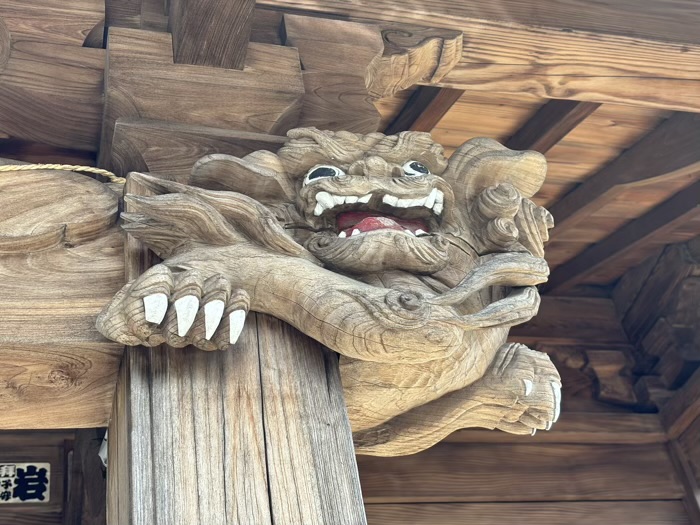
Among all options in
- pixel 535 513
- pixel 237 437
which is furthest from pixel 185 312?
pixel 535 513

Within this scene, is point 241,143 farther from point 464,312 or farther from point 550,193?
point 550,193

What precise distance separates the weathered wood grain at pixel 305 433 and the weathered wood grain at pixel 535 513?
5.08ft

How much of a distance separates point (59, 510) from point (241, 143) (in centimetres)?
134

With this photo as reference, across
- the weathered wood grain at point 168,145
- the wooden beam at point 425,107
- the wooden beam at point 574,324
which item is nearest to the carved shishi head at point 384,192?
the weathered wood grain at point 168,145

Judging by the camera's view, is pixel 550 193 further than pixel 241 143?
Yes

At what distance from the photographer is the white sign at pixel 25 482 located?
2.42 m

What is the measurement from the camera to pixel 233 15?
180 cm

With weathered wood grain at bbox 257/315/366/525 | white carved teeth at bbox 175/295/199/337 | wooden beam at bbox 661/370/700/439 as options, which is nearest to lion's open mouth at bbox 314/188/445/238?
weathered wood grain at bbox 257/315/366/525

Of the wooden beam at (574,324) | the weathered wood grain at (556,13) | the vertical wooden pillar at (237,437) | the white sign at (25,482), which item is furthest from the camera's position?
the wooden beam at (574,324)

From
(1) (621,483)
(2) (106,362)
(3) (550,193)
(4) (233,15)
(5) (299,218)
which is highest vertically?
(4) (233,15)

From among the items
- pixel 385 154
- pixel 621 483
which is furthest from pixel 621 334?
pixel 385 154

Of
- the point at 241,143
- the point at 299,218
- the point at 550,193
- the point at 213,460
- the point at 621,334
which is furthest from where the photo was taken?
the point at 621,334

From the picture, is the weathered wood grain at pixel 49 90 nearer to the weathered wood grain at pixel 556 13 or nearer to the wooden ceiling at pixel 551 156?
the wooden ceiling at pixel 551 156

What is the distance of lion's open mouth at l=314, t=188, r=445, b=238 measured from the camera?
1541mm
